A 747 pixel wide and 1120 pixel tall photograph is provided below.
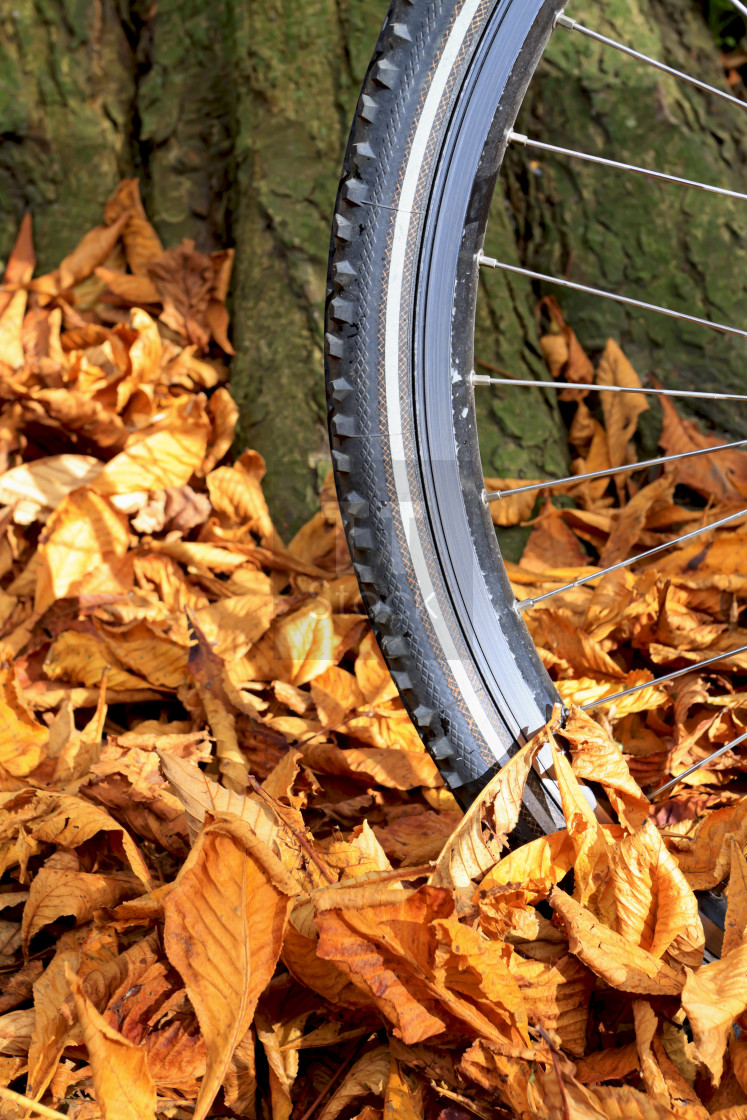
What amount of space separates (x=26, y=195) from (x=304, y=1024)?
6.59ft

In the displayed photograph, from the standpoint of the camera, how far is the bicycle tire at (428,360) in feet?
3.00

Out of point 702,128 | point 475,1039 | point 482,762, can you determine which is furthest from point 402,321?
point 702,128

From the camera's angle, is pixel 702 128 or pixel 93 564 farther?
pixel 702 128

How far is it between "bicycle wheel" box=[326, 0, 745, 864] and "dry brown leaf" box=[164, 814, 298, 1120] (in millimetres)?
274

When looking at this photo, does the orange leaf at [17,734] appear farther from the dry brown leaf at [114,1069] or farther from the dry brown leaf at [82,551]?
the dry brown leaf at [114,1069]

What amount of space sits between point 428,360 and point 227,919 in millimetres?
632

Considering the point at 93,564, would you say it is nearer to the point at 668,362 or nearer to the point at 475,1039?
the point at 475,1039

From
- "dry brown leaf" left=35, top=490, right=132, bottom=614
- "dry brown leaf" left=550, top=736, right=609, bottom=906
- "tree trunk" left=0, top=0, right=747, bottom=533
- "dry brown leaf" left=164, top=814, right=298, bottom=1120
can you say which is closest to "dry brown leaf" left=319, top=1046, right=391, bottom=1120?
"dry brown leaf" left=164, top=814, right=298, bottom=1120

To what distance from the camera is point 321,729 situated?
1209 millimetres

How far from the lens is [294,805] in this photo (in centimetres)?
98

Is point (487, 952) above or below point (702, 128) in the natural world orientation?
below

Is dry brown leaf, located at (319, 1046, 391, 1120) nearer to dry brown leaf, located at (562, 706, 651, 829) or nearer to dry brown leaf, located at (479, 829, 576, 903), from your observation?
dry brown leaf, located at (479, 829, 576, 903)

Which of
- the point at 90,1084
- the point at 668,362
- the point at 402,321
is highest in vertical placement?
the point at 402,321

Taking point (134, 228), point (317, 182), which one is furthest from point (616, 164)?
point (134, 228)
